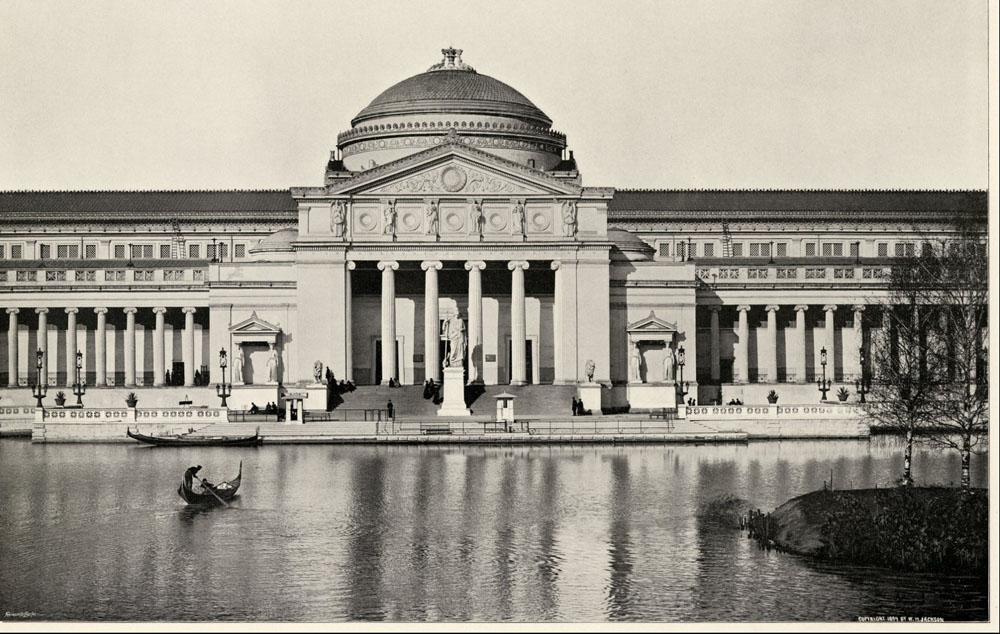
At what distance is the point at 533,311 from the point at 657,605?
69174mm

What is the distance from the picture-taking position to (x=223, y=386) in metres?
101

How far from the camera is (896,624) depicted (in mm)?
35344

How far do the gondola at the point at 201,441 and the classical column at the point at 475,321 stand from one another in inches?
1009

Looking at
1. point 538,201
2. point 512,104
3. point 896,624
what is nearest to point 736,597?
point 896,624

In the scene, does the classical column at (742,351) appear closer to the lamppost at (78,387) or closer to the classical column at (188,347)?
the classical column at (188,347)

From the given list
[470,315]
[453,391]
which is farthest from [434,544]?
[470,315]

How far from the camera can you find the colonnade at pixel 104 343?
114m

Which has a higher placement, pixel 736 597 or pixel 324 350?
pixel 324 350

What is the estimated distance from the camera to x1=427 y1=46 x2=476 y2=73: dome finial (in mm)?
124312

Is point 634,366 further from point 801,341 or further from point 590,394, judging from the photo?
point 801,341

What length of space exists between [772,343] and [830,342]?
4.17 meters

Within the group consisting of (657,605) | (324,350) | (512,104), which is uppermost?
(512,104)

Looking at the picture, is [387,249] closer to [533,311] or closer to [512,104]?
[533,311]

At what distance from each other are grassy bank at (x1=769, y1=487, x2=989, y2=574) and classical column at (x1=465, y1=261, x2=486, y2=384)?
57759 millimetres
